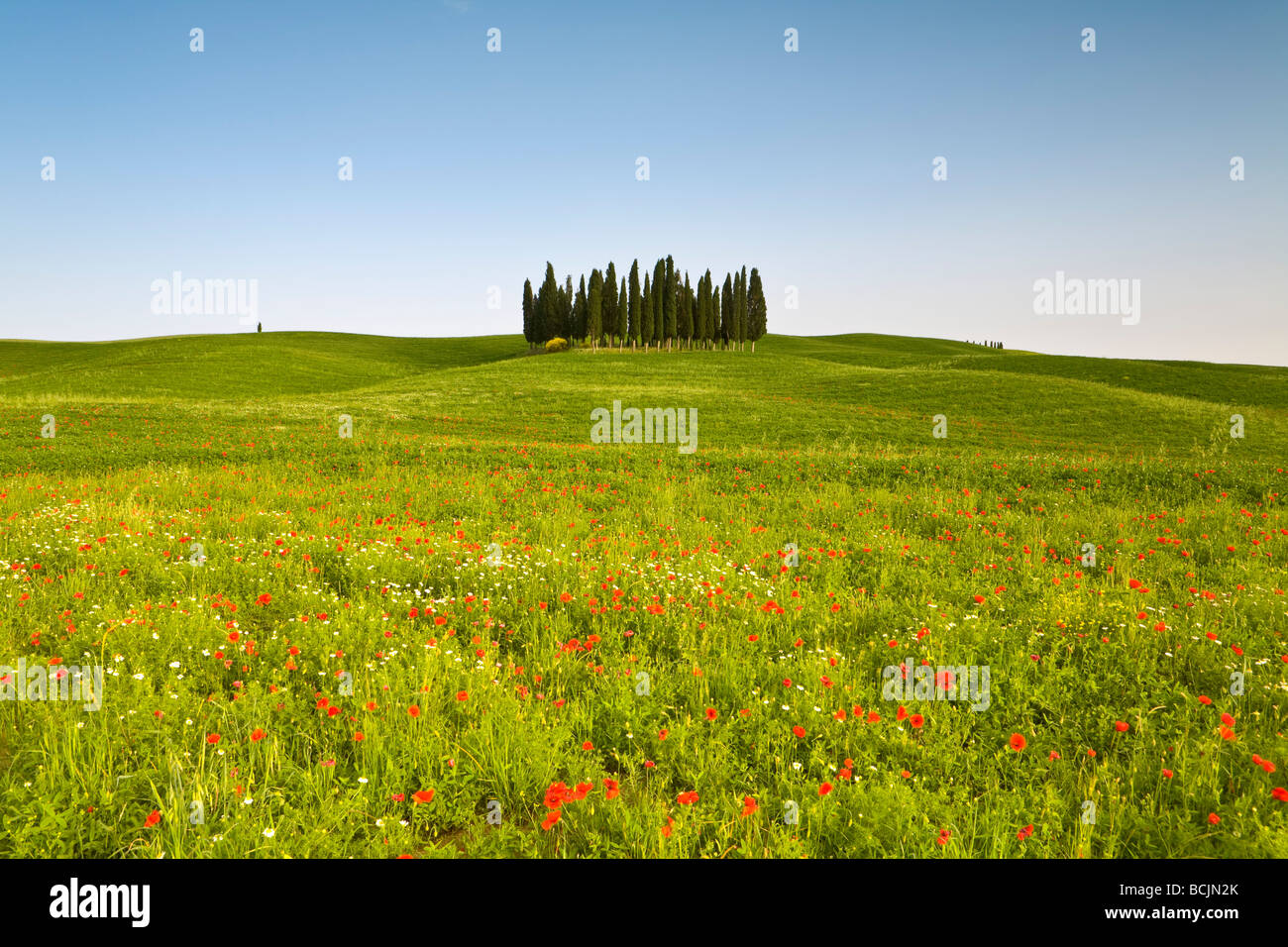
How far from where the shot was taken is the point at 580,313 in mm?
80500

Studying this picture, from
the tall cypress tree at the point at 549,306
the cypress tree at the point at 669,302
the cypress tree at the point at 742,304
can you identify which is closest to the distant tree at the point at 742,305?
the cypress tree at the point at 742,304

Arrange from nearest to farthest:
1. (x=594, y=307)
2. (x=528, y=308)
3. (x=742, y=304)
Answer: (x=594, y=307), (x=742, y=304), (x=528, y=308)

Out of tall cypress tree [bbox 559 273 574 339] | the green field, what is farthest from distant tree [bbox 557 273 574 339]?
the green field

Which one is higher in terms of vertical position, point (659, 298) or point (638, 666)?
point (659, 298)

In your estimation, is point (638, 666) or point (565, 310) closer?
point (638, 666)

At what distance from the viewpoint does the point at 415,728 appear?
13.3ft

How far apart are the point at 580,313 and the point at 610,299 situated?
15.4 ft

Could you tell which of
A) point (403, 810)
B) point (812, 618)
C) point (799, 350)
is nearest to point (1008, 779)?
point (812, 618)

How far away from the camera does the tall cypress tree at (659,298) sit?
3088 inches

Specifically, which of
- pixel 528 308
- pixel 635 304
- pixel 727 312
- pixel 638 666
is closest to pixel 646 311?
pixel 635 304

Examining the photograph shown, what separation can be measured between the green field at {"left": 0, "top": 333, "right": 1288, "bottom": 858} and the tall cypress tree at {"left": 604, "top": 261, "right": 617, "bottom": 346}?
6828 cm

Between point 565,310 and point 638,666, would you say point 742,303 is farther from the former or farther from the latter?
point 638,666

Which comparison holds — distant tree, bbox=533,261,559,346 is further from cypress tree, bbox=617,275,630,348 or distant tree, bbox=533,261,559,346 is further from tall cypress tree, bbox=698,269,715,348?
tall cypress tree, bbox=698,269,715,348

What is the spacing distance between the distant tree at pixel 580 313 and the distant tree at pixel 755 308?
2312 centimetres
